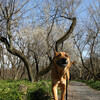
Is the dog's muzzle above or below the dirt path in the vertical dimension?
above

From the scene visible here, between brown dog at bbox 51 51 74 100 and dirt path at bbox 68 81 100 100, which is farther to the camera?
dirt path at bbox 68 81 100 100

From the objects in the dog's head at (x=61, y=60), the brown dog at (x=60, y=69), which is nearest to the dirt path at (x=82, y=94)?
the brown dog at (x=60, y=69)

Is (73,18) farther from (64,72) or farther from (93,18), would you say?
(64,72)

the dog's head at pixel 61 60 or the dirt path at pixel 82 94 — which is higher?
the dog's head at pixel 61 60

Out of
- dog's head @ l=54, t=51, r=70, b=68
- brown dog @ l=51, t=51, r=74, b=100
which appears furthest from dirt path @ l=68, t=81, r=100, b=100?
dog's head @ l=54, t=51, r=70, b=68

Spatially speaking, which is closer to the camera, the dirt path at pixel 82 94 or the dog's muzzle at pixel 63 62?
the dog's muzzle at pixel 63 62

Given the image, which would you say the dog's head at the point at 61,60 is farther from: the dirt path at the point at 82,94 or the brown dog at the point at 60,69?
the dirt path at the point at 82,94

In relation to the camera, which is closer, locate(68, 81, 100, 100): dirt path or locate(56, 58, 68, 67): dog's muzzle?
locate(56, 58, 68, 67): dog's muzzle

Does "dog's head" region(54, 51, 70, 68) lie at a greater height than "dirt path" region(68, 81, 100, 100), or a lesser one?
greater

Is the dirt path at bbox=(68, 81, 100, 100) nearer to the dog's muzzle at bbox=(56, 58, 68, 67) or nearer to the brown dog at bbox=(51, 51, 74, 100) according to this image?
the brown dog at bbox=(51, 51, 74, 100)

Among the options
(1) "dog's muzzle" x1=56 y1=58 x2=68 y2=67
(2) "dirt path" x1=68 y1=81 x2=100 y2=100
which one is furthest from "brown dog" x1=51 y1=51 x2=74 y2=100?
(2) "dirt path" x1=68 y1=81 x2=100 y2=100

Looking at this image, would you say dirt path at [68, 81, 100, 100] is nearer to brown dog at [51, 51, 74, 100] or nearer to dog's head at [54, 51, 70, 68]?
brown dog at [51, 51, 74, 100]

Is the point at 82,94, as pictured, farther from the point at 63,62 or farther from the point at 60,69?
the point at 63,62

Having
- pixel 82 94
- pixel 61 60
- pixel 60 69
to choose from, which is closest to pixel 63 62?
pixel 61 60
